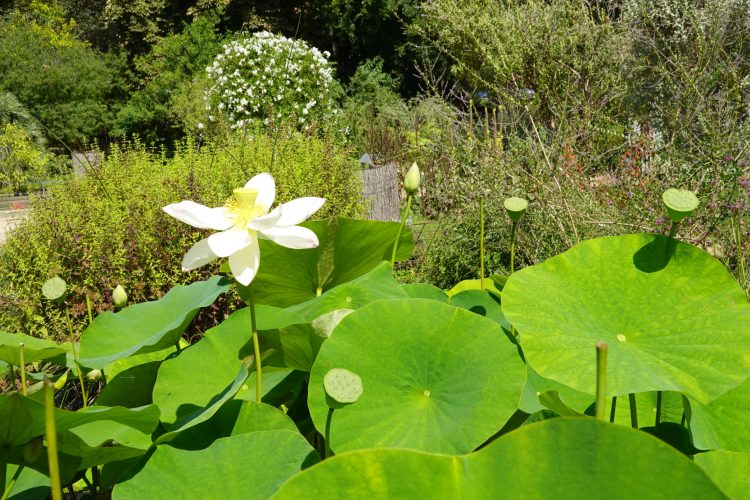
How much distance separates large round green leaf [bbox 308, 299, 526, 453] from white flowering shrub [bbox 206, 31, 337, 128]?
7822mm

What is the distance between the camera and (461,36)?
8.34m

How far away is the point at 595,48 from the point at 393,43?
383 inches

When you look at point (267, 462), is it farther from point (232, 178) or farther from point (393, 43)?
point (393, 43)

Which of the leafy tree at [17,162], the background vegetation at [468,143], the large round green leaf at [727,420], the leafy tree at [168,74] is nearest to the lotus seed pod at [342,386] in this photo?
the large round green leaf at [727,420]

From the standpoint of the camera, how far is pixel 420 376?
0.50 metres

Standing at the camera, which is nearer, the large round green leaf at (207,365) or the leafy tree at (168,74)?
the large round green leaf at (207,365)

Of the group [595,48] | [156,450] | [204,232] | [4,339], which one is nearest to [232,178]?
[204,232]

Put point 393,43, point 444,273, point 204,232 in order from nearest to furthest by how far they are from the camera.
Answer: point 204,232 < point 444,273 < point 393,43

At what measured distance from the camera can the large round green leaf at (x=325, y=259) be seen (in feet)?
2.40

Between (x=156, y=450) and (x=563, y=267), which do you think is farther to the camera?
(x=563, y=267)

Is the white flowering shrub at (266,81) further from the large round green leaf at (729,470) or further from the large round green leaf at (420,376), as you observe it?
the large round green leaf at (729,470)

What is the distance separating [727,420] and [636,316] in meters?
0.11

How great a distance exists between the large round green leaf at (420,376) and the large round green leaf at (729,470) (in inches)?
4.8

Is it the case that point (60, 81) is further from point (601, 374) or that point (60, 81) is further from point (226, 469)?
point (601, 374)
